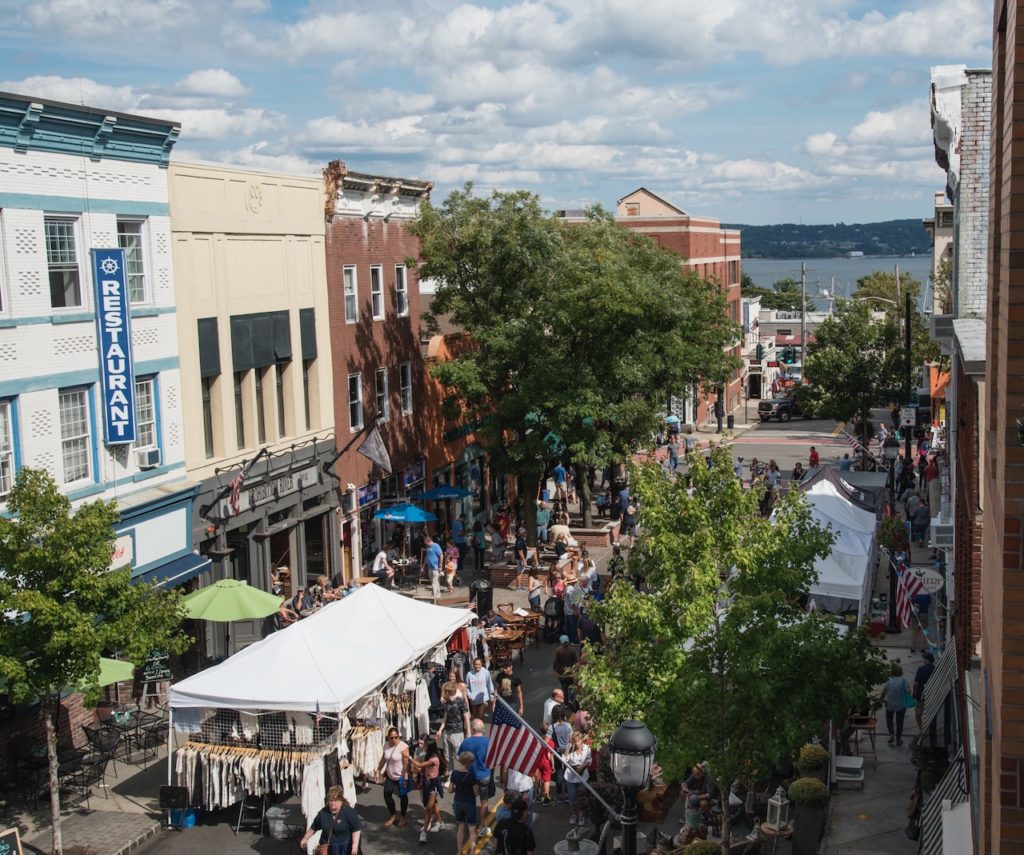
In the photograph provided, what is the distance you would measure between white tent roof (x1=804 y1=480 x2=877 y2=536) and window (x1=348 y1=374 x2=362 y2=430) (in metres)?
13.0

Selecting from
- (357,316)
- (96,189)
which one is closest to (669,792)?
(96,189)

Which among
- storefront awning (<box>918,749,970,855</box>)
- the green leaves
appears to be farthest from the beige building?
storefront awning (<box>918,749,970,855</box>)

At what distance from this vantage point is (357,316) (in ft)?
112

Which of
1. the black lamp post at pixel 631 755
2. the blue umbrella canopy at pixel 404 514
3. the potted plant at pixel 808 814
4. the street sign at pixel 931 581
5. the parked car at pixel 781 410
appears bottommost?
the parked car at pixel 781 410

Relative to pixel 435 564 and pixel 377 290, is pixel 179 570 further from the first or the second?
pixel 377 290

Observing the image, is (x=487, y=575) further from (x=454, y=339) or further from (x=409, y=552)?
(x=454, y=339)

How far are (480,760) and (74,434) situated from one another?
10598 millimetres

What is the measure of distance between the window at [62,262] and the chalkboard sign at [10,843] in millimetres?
9849

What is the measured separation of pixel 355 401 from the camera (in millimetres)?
34000

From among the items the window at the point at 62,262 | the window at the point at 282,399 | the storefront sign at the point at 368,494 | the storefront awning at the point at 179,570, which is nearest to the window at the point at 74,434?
the window at the point at 62,262

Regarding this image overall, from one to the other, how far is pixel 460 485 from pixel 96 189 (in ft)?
70.1

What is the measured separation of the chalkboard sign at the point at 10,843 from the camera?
1507 centimetres

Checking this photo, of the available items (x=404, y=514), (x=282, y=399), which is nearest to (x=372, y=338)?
(x=282, y=399)

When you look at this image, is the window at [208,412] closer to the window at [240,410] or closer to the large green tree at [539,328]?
the window at [240,410]
